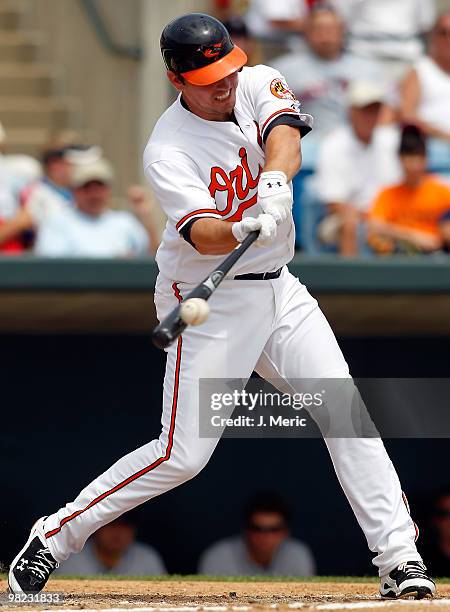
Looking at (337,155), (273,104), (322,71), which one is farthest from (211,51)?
(322,71)

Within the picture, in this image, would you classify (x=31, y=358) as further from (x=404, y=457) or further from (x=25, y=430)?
(x=404, y=457)

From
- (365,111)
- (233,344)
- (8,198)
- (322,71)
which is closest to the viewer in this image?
(233,344)

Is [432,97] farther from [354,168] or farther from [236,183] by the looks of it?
[236,183]

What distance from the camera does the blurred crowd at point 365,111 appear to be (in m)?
6.41

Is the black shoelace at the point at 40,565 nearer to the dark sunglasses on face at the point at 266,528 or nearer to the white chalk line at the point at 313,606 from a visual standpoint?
the white chalk line at the point at 313,606

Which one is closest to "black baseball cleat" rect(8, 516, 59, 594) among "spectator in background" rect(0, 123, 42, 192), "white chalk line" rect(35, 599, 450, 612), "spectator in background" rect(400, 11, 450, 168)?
"white chalk line" rect(35, 599, 450, 612)

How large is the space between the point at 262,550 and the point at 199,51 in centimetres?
343

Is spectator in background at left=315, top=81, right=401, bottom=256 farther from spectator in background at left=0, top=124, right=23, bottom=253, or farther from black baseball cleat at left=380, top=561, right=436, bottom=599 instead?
black baseball cleat at left=380, top=561, right=436, bottom=599

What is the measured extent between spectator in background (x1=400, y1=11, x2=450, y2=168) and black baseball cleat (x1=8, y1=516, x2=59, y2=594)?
12.3 ft

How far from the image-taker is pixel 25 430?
22.6 ft

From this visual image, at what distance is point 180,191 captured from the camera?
151 inches

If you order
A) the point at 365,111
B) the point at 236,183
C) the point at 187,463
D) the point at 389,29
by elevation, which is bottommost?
the point at 187,463

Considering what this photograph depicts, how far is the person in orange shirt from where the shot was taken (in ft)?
20.7

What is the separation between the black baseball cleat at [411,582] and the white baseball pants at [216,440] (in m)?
0.03
